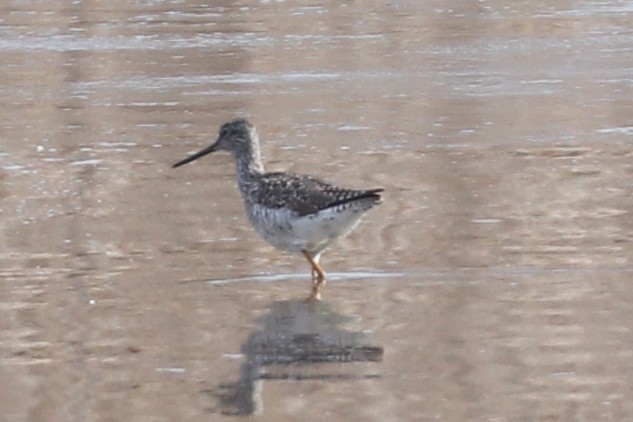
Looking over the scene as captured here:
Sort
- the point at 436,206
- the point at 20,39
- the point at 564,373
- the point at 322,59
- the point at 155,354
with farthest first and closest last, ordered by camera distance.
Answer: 1. the point at 20,39
2. the point at 322,59
3. the point at 436,206
4. the point at 155,354
5. the point at 564,373

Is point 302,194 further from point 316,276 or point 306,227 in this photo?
point 316,276

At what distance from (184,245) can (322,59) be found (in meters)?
6.65

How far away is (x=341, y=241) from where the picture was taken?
9.97 metres

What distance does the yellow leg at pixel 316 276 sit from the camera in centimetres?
877

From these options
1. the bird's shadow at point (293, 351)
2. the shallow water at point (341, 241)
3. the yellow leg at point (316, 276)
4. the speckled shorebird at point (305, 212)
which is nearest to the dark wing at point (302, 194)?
the speckled shorebird at point (305, 212)

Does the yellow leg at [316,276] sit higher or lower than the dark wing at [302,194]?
lower

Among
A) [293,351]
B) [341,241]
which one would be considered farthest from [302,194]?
[293,351]

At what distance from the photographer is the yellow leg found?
877cm

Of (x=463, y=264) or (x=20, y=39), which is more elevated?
(x=463, y=264)

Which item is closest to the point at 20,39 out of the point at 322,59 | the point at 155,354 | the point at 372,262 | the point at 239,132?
the point at 322,59

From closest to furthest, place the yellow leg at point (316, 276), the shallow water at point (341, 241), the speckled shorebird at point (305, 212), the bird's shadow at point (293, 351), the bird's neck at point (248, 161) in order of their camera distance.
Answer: the bird's shadow at point (293, 351) → the shallow water at point (341, 241) → the yellow leg at point (316, 276) → the speckled shorebird at point (305, 212) → the bird's neck at point (248, 161)

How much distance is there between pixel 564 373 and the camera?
7.07 m

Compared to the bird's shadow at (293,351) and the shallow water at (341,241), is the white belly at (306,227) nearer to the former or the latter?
the shallow water at (341,241)

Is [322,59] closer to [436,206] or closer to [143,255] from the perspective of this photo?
[436,206]
